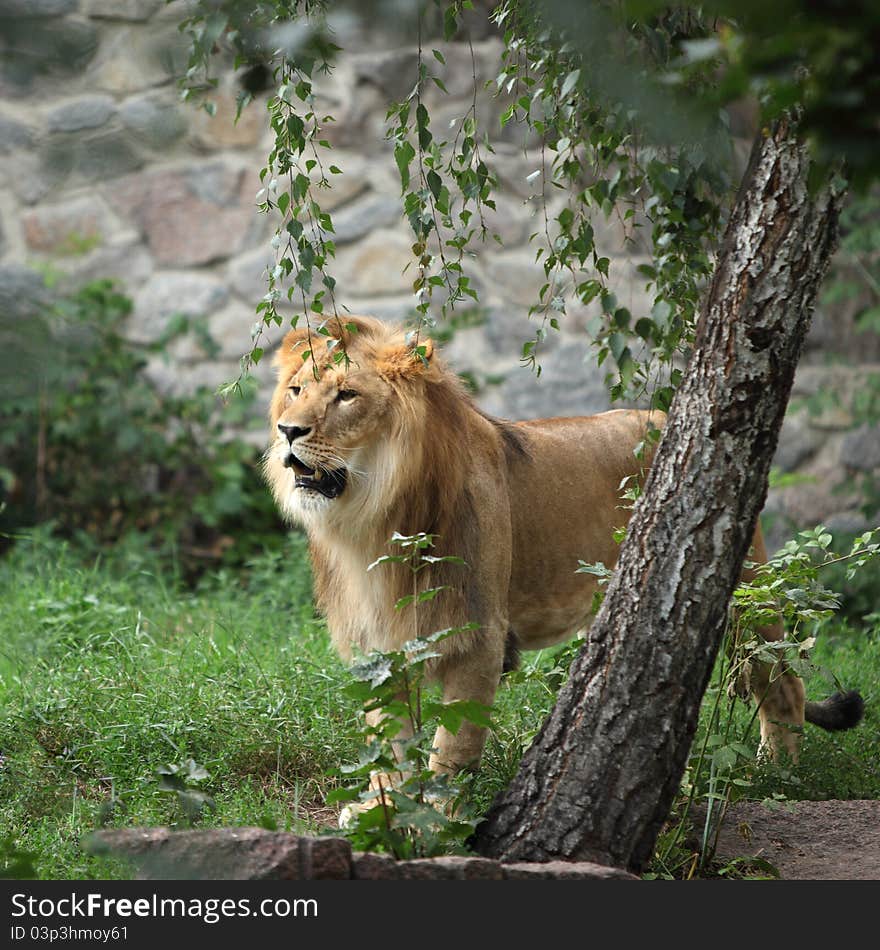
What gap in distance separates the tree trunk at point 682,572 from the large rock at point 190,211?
15.9 feet

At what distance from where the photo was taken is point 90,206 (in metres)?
7.14

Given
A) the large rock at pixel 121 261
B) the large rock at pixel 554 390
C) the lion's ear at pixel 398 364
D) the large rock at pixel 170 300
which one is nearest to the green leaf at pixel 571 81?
the lion's ear at pixel 398 364

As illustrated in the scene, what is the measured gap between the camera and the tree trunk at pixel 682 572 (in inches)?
105

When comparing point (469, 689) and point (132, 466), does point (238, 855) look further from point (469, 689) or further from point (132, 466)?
point (132, 466)

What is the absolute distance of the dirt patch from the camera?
3.20 m

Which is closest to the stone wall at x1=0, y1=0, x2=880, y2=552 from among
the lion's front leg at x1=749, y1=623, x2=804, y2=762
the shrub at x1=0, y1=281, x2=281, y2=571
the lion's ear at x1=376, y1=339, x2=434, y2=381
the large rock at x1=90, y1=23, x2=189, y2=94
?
the shrub at x1=0, y1=281, x2=281, y2=571

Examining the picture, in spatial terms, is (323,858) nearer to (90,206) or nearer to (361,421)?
(361,421)

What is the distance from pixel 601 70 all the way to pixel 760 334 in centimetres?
133

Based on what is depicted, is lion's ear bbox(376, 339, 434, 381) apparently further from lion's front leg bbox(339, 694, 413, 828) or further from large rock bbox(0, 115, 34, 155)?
large rock bbox(0, 115, 34, 155)

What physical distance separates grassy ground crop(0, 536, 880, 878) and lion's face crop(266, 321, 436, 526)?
2.07 feet

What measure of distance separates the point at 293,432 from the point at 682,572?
1256 millimetres

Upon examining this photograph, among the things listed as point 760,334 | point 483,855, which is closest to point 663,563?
point 760,334

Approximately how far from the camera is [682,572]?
2.73m

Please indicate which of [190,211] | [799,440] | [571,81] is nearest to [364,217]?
[190,211]
